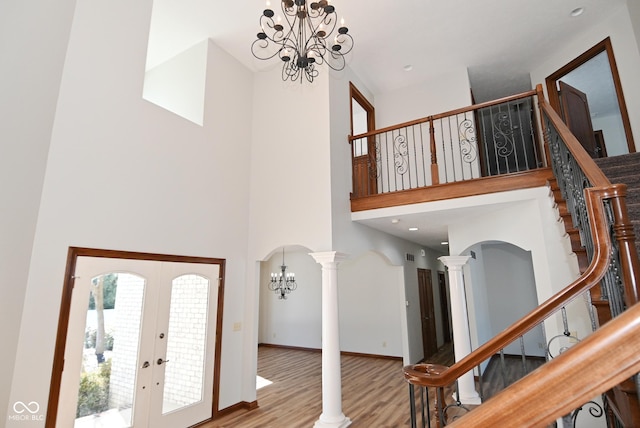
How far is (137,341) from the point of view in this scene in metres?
3.94

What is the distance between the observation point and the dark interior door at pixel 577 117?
5.31 meters

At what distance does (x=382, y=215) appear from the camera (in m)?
5.07

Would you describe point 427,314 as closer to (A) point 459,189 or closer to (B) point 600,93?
(A) point 459,189

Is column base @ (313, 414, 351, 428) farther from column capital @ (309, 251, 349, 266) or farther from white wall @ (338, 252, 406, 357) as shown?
white wall @ (338, 252, 406, 357)

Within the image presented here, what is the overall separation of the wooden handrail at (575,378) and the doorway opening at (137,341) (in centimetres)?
390

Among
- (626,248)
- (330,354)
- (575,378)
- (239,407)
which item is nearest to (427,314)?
(330,354)

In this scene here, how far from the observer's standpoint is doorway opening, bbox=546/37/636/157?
15.8 feet

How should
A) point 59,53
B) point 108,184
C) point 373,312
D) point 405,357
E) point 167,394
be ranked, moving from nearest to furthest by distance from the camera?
point 59,53, point 108,184, point 167,394, point 405,357, point 373,312

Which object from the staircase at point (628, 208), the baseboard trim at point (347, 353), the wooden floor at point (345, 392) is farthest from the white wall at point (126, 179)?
the baseboard trim at point (347, 353)

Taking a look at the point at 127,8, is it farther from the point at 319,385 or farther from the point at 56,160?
the point at 319,385

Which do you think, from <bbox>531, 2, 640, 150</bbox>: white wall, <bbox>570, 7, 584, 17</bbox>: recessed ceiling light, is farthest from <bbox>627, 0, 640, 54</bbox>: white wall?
<bbox>570, 7, 584, 17</bbox>: recessed ceiling light

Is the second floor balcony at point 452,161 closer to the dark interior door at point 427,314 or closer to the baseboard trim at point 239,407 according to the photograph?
the dark interior door at point 427,314

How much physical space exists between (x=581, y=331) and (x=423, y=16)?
15.0 feet

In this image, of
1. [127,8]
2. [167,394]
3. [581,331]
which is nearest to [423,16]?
[127,8]
